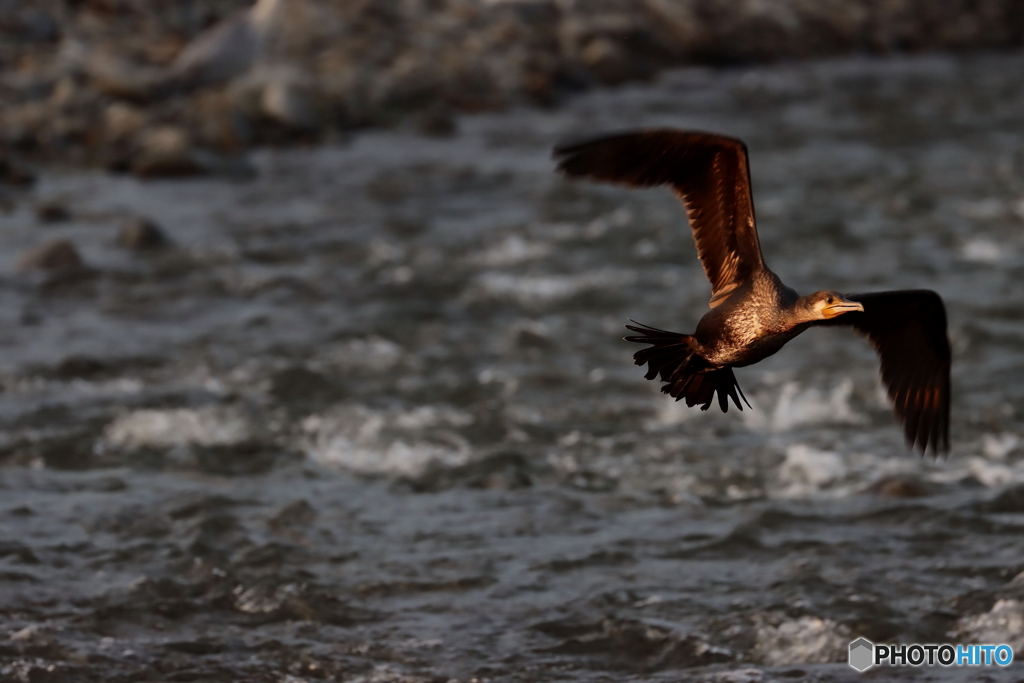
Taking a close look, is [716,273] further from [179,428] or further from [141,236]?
[141,236]

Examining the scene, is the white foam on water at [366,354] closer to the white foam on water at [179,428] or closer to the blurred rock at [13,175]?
the white foam on water at [179,428]

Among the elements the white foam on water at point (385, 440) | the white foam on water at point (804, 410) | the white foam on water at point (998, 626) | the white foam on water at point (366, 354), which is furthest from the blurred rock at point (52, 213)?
the white foam on water at point (998, 626)

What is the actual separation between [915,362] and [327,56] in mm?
13898

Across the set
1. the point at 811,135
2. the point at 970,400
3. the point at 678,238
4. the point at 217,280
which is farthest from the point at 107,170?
the point at 970,400

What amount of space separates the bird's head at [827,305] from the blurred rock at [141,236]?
9050 millimetres

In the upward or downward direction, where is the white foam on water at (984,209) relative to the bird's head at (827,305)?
upward

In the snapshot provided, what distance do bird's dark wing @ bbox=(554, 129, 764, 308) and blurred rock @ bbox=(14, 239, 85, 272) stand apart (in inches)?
317

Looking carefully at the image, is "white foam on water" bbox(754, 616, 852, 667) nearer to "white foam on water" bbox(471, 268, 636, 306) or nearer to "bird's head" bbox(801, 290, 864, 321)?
"bird's head" bbox(801, 290, 864, 321)

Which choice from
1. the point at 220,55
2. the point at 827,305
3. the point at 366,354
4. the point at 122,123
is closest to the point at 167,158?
the point at 122,123

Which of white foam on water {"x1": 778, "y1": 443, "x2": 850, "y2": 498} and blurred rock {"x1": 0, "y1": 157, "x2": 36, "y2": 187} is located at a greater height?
blurred rock {"x1": 0, "y1": 157, "x2": 36, "y2": 187}

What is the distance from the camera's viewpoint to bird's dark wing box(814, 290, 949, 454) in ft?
22.8

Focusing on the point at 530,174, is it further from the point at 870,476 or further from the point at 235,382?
the point at 870,476

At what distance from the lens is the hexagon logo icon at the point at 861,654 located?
6.89m

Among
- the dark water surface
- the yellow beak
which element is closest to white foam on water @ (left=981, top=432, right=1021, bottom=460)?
the dark water surface
